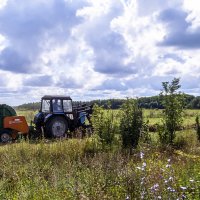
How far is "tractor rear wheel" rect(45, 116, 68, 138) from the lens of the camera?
19750 millimetres

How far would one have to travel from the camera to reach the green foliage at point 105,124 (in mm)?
13539

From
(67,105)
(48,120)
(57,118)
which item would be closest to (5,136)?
(48,120)

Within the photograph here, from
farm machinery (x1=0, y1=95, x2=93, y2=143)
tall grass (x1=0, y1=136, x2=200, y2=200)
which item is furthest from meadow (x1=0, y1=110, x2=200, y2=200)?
farm machinery (x1=0, y1=95, x2=93, y2=143)

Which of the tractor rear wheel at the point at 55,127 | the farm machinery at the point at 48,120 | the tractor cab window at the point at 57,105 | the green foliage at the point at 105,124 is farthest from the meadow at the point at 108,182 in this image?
the tractor cab window at the point at 57,105

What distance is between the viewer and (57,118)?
65.4 feet

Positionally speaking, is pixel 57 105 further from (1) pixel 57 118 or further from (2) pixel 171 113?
(2) pixel 171 113

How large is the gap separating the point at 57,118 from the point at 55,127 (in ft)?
1.47

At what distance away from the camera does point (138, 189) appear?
6469 mm

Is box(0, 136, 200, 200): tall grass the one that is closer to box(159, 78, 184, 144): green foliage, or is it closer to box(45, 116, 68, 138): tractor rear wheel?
box(159, 78, 184, 144): green foliage

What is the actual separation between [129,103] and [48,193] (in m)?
7.78

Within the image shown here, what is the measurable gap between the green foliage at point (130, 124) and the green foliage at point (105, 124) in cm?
30

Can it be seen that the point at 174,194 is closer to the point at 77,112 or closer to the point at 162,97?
the point at 162,97

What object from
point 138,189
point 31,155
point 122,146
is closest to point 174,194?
point 138,189

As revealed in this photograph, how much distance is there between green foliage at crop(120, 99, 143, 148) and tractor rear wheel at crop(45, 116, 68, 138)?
21.2ft
